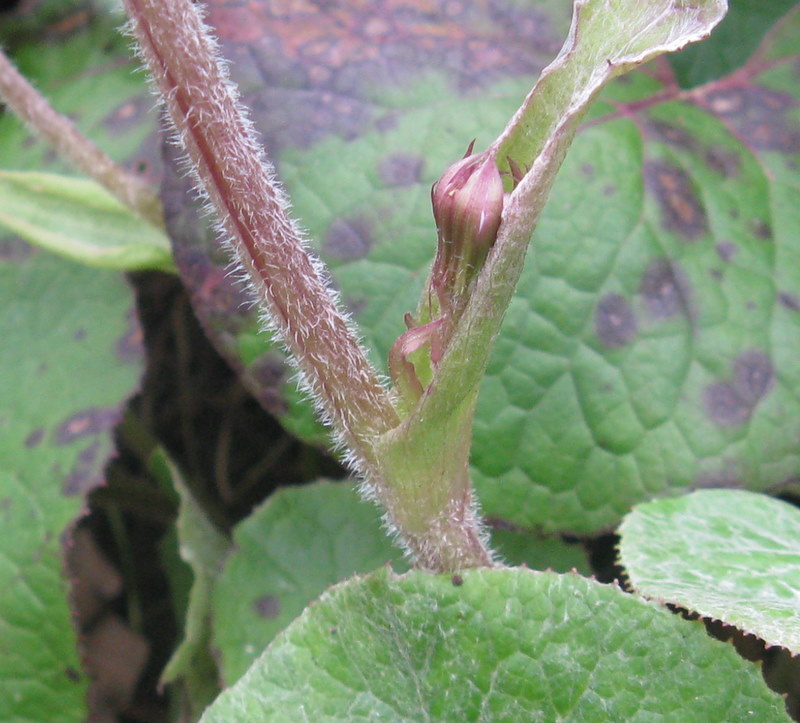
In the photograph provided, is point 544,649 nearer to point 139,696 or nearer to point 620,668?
point 620,668

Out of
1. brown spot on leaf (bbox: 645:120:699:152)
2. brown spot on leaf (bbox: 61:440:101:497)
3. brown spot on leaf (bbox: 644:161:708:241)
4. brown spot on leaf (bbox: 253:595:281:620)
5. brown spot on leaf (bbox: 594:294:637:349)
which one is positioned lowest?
brown spot on leaf (bbox: 253:595:281:620)

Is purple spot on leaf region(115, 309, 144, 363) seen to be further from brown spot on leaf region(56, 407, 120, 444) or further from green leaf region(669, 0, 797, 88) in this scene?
green leaf region(669, 0, 797, 88)

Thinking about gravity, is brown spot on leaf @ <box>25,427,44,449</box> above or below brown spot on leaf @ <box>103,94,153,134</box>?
below

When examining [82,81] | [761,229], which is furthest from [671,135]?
[82,81]

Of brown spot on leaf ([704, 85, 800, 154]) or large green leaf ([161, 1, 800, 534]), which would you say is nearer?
large green leaf ([161, 1, 800, 534])

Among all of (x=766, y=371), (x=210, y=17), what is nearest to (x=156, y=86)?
(x=210, y=17)

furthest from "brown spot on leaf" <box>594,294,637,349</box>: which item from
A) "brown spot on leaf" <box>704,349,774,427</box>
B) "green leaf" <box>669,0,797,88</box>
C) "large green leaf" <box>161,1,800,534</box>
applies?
"green leaf" <box>669,0,797,88</box>
